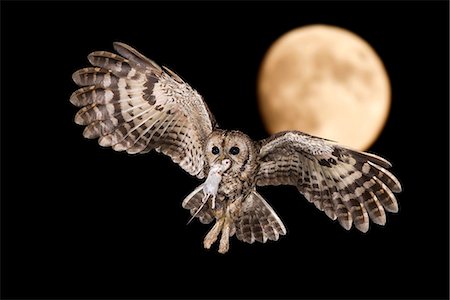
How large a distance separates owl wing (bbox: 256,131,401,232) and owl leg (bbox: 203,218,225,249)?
0.46 meters

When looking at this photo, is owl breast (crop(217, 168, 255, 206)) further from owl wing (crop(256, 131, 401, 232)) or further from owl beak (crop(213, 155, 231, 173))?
owl wing (crop(256, 131, 401, 232))

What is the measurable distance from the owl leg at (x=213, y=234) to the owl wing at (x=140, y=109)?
318 millimetres

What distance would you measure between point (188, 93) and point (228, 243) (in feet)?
3.12

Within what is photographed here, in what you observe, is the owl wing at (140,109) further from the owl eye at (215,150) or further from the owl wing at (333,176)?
the owl wing at (333,176)

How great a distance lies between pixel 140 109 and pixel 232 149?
0.76 metres

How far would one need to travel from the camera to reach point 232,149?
5828 mm

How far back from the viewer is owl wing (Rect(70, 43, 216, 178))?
6.04m

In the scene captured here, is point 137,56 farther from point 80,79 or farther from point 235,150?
point 235,150

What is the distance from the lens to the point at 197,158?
6.20 m

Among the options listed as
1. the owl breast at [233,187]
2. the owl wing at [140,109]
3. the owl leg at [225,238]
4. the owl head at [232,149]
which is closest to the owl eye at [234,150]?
the owl head at [232,149]

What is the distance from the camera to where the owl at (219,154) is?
5895mm

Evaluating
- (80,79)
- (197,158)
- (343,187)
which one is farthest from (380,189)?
(80,79)

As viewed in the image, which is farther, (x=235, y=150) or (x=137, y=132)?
(x=137, y=132)

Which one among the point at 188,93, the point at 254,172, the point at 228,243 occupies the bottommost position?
the point at 228,243
